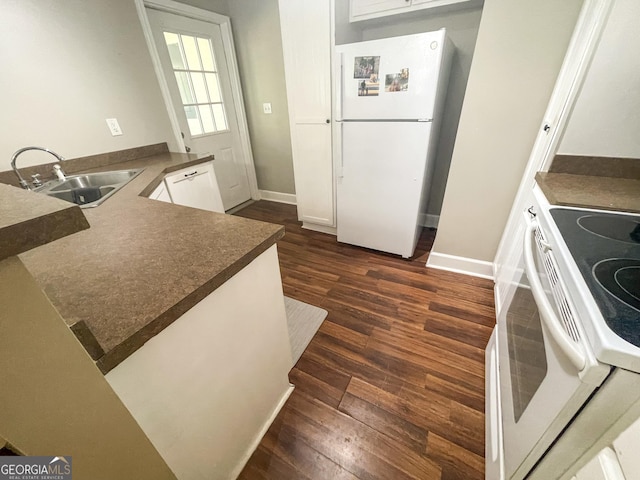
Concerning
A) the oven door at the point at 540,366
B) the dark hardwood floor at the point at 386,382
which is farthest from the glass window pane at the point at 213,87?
the oven door at the point at 540,366

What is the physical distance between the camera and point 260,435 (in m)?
1.11

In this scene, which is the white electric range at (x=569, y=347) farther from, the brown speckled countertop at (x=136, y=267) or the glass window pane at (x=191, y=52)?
the glass window pane at (x=191, y=52)

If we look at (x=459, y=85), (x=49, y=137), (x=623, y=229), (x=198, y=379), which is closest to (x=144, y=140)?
(x=49, y=137)

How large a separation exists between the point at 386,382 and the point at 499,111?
1699mm

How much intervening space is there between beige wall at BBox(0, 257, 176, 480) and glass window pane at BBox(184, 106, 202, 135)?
2866 mm

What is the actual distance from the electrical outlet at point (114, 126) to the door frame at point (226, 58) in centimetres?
47

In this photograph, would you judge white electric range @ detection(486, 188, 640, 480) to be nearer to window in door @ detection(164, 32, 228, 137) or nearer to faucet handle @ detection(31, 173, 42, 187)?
faucet handle @ detection(31, 173, 42, 187)

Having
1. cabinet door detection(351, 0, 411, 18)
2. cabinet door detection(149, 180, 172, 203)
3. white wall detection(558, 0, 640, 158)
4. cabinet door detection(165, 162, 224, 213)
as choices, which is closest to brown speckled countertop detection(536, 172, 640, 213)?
white wall detection(558, 0, 640, 158)

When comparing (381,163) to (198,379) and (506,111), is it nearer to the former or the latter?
(506,111)

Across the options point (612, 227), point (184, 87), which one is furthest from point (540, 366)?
point (184, 87)

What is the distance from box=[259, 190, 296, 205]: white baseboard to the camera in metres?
3.50

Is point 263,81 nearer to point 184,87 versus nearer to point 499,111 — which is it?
point 184,87

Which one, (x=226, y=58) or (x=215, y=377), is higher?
(x=226, y=58)

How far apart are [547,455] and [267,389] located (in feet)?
3.04
